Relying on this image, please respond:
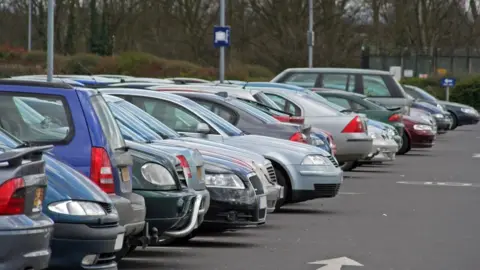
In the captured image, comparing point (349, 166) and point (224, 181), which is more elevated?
point (224, 181)

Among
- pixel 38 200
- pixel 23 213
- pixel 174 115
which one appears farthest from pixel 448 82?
pixel 23 213

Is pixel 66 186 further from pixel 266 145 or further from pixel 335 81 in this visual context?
pixel 335 81

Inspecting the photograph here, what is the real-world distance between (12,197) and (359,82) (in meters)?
23.0

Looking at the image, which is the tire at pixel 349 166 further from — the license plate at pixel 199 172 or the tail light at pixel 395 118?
the license plate at pixel 199 172

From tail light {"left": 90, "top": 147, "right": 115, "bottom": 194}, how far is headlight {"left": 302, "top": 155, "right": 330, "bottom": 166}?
635 cm

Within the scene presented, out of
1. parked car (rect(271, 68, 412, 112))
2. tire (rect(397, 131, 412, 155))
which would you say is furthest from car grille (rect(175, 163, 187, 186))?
tire (rect(397, 131, 412, 155))

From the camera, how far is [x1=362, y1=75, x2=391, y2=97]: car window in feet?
95.9

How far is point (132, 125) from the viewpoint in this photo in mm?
11906

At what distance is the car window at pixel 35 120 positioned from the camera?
9.34 metres

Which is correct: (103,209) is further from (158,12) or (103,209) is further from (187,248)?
(158,12)

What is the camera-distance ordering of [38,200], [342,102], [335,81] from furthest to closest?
1. [335,81]
2. [342,102]
3. [38,200]

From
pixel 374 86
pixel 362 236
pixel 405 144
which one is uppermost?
pixel 374 86

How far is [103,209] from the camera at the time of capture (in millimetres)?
8336

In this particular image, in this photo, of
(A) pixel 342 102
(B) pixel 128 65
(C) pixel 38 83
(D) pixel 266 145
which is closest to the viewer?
(C) pixel 38 83
